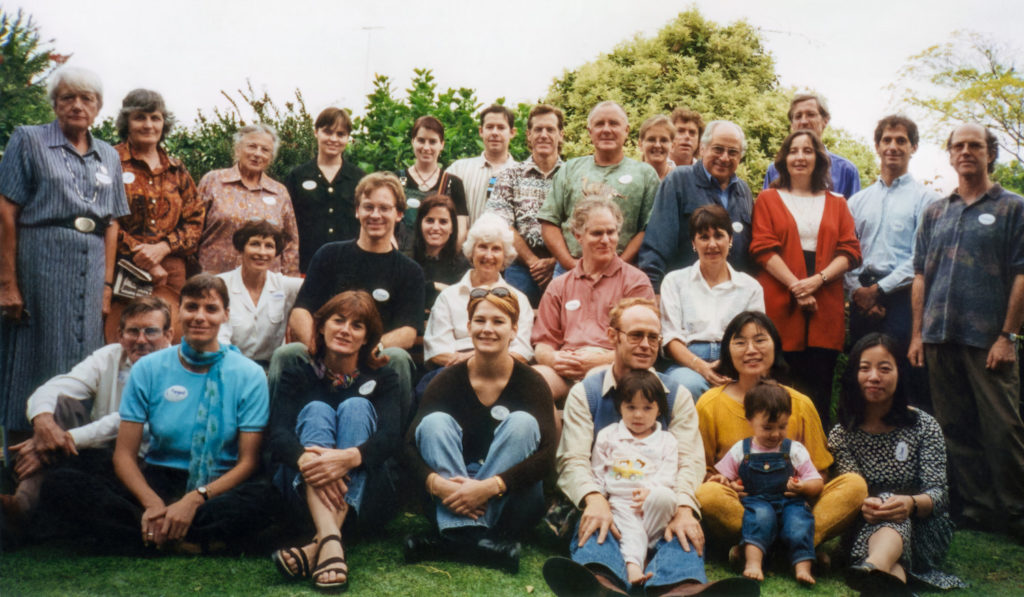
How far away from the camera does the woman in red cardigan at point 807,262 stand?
4.52 m

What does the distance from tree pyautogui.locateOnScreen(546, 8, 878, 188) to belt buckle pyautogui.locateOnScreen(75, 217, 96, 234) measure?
Answer: 12.3 feet

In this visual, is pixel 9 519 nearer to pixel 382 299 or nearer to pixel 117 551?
pixel 117 551

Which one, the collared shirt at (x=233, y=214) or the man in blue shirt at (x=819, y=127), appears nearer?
the collared shirt at (x=233, y=214)

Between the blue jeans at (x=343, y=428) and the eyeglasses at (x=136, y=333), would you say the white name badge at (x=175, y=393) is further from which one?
the blue jeans at (x=343, y=428)

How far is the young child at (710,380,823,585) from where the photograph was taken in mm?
3416

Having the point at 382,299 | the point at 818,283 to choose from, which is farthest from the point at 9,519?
the point at 818,283

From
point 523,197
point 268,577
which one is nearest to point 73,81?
point 523,197

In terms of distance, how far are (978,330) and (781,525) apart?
1720mm

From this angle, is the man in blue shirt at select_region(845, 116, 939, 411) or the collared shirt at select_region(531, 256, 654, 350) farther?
the man in blue shirt at select_region(845, 116, 939, 411)

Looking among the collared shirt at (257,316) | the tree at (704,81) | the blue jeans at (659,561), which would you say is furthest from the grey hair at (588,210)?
the tree at (704,81)

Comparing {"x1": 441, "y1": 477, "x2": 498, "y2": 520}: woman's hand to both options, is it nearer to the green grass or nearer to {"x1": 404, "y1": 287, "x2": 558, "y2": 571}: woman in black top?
{"x1": 404, "y1": 287, "x2": 558, "y2": 571}: woman in black top

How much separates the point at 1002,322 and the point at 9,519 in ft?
15.6

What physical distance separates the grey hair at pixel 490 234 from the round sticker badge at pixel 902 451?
2182mm

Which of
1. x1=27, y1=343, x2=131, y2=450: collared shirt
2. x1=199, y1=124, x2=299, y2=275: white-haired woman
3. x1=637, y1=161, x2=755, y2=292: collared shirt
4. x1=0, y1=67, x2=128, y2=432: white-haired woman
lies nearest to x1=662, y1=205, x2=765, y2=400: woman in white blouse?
x1=637, y1=161, x2=755, y2=292: collared shirt
